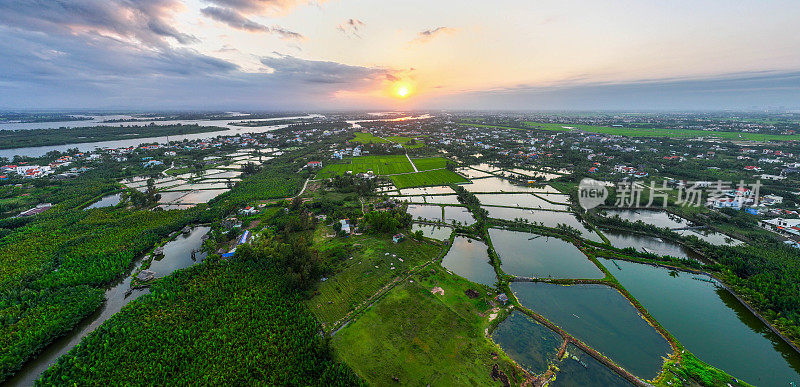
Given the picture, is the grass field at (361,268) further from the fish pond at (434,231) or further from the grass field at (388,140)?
the grass field at (388,140)

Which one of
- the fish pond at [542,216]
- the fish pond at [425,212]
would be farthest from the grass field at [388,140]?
the fish pond at [542,216]

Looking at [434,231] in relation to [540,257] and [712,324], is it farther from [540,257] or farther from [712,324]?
[712,324]

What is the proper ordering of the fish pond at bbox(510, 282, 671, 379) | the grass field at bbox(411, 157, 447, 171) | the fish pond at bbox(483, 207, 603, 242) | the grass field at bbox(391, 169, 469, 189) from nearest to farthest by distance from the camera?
the fish pond at bbox(510, 282, 671, 379) < the fish pond at bbox(483, 207, 603, 242) < the grass field at bbox(391, 169, 469, 189) < the grass field at bbox(411, 157, 447, 171)

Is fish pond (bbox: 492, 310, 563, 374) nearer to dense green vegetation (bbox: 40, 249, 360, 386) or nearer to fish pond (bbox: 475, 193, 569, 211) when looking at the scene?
dense green vegetation (bbox: 40, 249, 360, 386)

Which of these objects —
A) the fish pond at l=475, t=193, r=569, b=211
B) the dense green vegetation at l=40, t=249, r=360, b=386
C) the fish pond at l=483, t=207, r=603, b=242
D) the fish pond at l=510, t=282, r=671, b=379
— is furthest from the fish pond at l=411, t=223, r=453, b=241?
the dense green vegetation at l=40, t=249, r=360, b=386

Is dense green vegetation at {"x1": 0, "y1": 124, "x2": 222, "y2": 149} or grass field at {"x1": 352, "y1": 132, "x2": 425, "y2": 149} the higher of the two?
dense green vegetation at {"x1": 0, "y1": 124, "x2": 222, "y2": 149}

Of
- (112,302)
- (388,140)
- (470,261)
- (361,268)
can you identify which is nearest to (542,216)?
(470,261)
